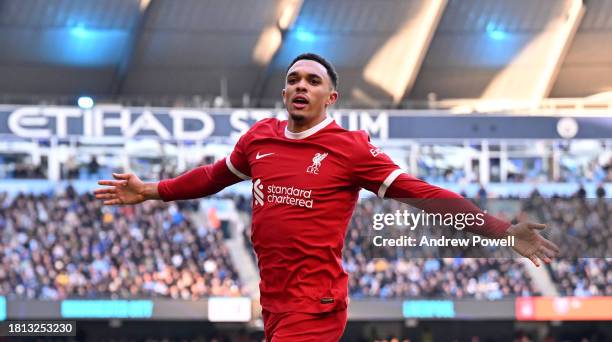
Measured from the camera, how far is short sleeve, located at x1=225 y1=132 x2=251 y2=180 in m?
5.28

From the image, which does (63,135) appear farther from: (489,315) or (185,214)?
(489,315)

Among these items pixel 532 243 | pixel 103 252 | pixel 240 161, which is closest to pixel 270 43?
pixel 103 252

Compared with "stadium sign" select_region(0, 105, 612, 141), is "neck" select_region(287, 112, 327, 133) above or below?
below

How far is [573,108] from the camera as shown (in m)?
32.4

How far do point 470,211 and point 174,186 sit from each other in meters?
1.34

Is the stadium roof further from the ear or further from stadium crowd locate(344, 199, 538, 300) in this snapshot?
the ear

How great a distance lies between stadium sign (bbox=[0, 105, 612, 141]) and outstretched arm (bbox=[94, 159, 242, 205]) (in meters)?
22.4

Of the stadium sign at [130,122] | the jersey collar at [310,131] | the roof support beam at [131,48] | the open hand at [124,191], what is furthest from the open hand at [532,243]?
the roof support beam at [131,48]

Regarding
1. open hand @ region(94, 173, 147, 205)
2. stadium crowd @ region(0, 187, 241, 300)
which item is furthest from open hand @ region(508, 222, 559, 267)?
stadium crowd @ region(0, 187, 241, 300)

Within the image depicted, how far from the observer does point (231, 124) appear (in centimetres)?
2888

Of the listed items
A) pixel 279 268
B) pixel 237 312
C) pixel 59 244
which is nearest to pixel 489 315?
pixel 237 312

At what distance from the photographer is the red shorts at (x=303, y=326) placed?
16.1 ft

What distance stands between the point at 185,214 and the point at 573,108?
11261mm

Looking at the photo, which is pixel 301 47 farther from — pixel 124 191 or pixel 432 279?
pixel 124 191
